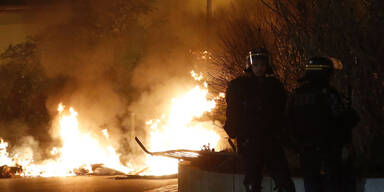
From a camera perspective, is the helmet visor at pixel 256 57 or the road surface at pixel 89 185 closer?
the helmet visor at pixel 256 57

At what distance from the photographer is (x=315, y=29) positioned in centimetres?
920

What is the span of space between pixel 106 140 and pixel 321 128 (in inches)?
524

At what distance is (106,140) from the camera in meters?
18.5

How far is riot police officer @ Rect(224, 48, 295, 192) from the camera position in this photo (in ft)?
19.8

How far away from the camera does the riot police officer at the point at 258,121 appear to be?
19.8ft

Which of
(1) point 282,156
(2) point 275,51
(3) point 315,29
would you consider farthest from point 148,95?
(1) point 282,156

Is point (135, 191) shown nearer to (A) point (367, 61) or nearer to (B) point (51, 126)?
(A) point (367, 61)

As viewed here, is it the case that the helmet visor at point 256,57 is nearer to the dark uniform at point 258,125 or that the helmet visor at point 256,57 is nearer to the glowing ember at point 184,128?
the dark uniform at point 258,125

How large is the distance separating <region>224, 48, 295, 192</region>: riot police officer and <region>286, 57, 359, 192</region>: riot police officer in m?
0.24

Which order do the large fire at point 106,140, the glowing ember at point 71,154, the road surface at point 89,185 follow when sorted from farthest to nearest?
the glowing ember at point 71,154, the large fire at point 106,140, the road surface at point 89,185

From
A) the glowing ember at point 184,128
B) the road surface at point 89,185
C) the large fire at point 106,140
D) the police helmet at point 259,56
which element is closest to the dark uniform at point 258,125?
the police helmet at point 259,56

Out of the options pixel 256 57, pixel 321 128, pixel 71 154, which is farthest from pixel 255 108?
pixel 71 154

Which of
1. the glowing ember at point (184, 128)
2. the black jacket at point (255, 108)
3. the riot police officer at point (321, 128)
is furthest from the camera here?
the glowing ember at point (184, 128)

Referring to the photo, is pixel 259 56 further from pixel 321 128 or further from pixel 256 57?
pixel 321 128
